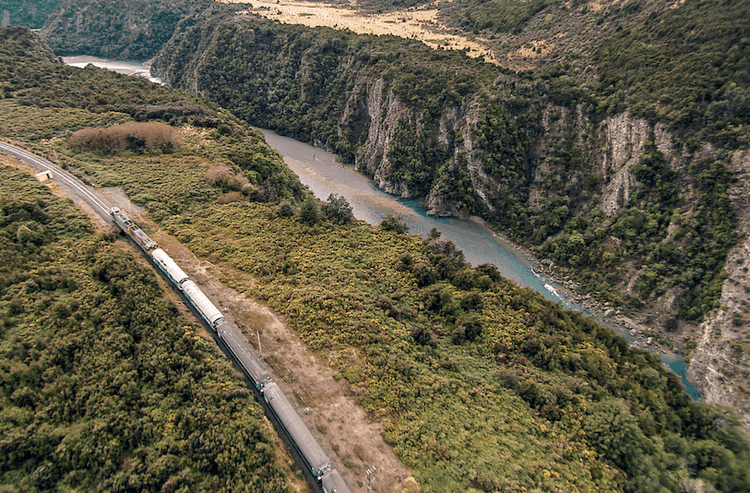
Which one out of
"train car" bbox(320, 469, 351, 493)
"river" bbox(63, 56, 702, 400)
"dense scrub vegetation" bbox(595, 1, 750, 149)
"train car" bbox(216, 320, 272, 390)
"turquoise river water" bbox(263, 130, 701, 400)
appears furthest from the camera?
"turquoise river water" bbox(263, 130, 701, 400)

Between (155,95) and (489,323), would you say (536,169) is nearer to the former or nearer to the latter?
(489,323)

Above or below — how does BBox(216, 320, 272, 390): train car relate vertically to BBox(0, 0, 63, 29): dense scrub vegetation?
below

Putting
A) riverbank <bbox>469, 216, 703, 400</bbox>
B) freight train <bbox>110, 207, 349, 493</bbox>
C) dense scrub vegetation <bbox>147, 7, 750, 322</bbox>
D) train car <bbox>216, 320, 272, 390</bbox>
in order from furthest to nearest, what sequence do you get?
1. dense scrub vegetation <bbox>147, 7, 750, 322</bbox>
2. riverbank <bbox>469, 216, 703, 400</bbox>
3. train car <bbox>216, 320, 272, 390</bbox>
4. freight train <bbox>110, 207, 349, 493</bbox>

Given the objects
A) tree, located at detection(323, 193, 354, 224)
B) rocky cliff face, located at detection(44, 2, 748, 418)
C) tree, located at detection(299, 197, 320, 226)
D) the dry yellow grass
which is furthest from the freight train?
the dry yellow grass

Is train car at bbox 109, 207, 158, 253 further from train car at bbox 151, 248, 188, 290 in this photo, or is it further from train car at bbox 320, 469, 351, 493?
→ train car at bbox 320, 469, 351, 493

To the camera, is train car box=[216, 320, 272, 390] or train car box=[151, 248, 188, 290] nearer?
train car box=[216, 320, 272, 390]

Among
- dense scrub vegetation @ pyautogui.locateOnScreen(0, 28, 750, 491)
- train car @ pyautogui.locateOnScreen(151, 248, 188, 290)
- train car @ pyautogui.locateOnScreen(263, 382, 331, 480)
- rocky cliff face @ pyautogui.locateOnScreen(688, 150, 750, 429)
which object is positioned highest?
rocky cliff face @ pyautogui.locateOnScreen(688, 150, 750, 429)

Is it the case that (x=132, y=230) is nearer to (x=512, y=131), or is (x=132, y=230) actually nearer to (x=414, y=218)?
(x=414, y=218)

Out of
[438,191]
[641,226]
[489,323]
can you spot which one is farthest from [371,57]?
[489,323]
